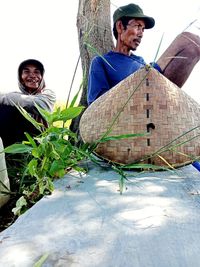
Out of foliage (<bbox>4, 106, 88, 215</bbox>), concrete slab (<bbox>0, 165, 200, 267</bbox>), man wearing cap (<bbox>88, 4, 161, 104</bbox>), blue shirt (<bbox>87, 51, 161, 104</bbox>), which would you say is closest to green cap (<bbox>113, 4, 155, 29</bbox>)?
man wearing cap (<bbox>88, 4, 161, 104</bbox>)

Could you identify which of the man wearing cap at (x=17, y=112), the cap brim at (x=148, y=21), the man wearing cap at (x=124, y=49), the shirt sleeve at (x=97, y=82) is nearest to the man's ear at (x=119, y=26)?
the man wearing cap at (x=124, y=49)

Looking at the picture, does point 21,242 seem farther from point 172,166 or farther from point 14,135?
point 14,135

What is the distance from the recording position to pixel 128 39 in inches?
127

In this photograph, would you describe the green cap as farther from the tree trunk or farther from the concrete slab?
the concrete slab

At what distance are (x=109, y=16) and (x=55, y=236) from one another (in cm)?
356

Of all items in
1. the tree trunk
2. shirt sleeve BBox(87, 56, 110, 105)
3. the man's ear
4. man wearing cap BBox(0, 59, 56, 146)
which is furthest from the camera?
the tree trunk

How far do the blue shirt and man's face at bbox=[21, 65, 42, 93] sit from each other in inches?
28.1

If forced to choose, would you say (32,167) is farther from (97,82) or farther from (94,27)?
(94,27)

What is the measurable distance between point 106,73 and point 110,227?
1.89 metres

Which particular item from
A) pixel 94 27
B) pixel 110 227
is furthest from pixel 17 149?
pixel 94 27

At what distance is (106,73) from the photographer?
2.99 m

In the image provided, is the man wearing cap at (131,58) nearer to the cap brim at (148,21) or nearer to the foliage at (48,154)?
the cap brim at (148,21)

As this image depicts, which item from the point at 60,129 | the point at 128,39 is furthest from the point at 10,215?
the point at 128,39

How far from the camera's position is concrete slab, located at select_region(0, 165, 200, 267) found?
1.05 m
